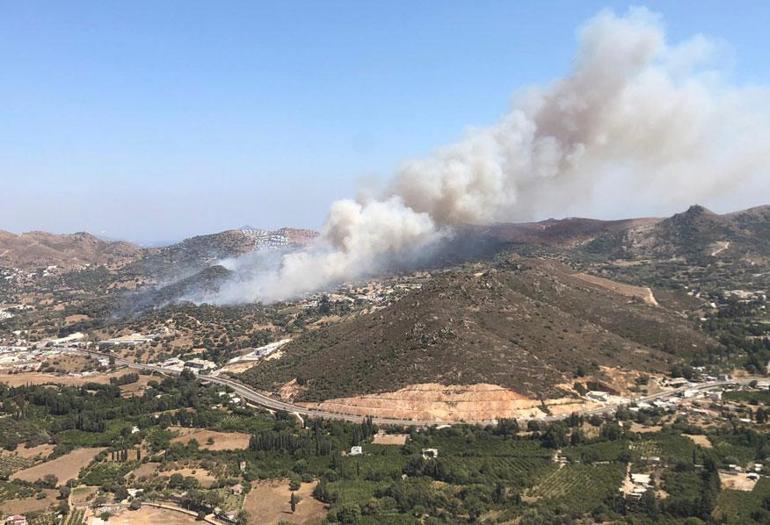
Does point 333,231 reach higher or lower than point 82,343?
higher

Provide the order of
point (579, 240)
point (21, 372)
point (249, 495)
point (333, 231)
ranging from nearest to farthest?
point (249, 495), point (21, 372), point (333, 231), point (579, 240)

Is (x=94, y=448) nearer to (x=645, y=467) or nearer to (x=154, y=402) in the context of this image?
(x=154, y=402)

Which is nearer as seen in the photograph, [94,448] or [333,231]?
[94,448]

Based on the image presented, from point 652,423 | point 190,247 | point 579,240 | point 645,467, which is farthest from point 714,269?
point 190,247

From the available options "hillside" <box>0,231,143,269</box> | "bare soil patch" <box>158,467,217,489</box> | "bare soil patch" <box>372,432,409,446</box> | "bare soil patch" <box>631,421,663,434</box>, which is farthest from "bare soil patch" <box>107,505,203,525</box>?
"hillside" <box>0,231,143,269</box>

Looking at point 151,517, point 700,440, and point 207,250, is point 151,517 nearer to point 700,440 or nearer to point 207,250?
point 700,440

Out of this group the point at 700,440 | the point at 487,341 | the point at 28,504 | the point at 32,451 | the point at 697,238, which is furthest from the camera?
the point at 697,238

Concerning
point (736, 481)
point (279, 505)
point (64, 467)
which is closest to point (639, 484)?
point (736, 481)
